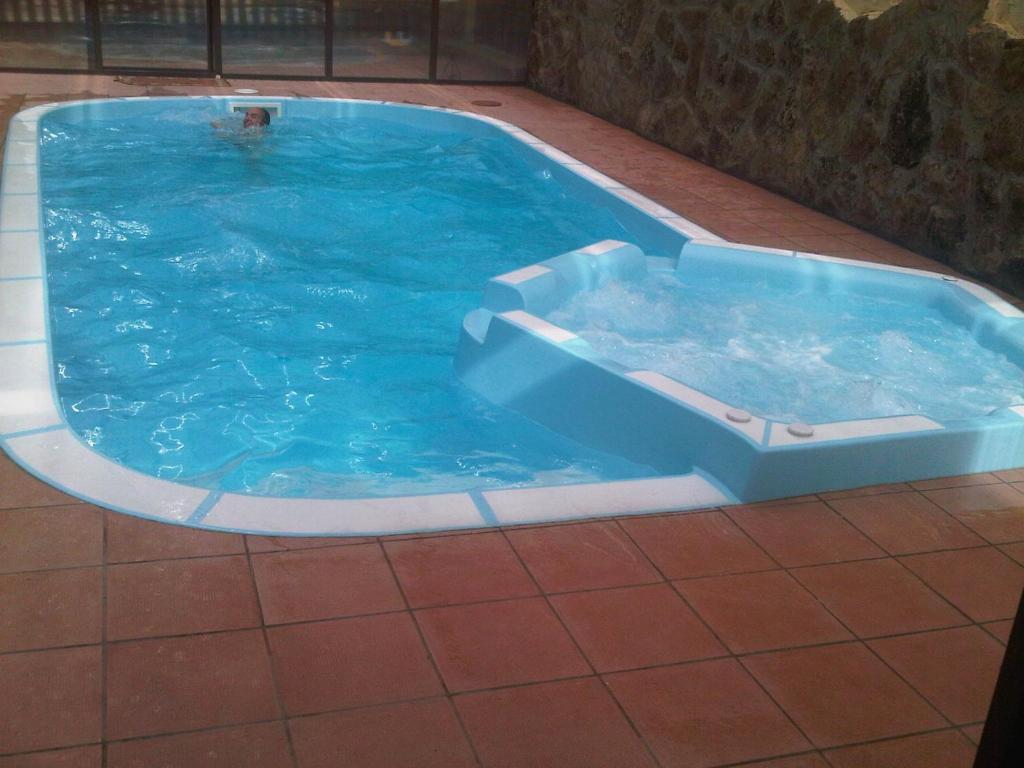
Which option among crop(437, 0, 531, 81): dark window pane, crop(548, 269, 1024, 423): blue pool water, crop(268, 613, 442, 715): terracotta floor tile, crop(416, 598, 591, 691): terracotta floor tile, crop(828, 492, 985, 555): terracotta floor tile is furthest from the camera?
crop(437, 0, 531, 81): dark window pane

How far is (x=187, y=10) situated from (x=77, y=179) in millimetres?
3242

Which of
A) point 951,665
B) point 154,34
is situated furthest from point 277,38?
point 951,665

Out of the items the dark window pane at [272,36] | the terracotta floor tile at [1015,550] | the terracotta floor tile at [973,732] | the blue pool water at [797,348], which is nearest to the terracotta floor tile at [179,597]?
the terracotta floor tile at [973,732]

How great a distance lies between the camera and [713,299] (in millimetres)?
5184

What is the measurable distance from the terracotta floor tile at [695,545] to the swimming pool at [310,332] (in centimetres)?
8

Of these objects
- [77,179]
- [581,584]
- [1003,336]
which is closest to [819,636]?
[581,584]

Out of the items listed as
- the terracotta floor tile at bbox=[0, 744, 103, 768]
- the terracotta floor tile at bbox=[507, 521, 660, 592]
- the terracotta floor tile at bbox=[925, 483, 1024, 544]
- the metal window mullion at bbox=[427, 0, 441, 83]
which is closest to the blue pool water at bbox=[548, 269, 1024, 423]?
the terracotta floor tile at bbox=[925, 483, 1024, 544]

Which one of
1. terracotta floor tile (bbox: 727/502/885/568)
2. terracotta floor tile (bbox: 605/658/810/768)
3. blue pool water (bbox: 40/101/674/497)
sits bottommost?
blue pool water (bbox: 40/101/674/497)

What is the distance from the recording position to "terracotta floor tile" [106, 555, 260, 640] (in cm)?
218

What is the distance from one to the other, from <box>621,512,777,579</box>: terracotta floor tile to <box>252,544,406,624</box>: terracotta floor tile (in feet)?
2.21

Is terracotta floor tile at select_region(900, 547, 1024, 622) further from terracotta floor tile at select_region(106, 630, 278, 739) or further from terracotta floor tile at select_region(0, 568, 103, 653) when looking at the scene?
terracotta floor tile at select_region(0, 568, 103, 653)

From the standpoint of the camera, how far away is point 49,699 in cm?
194

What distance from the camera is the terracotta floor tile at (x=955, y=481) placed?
3.16 m

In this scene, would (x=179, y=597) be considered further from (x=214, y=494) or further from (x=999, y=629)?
(x=999, y=629)
